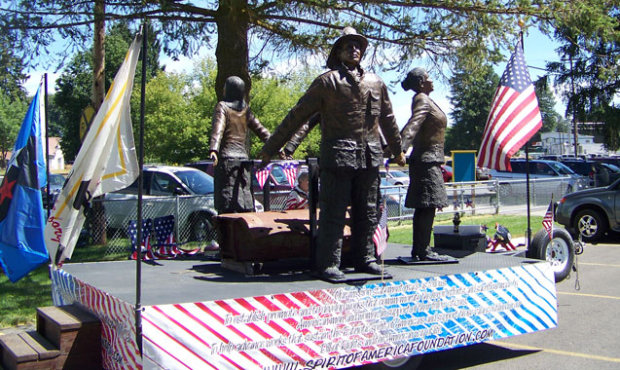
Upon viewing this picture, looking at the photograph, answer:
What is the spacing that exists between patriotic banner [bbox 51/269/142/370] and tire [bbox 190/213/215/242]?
729 cm

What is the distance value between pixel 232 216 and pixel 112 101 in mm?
1864

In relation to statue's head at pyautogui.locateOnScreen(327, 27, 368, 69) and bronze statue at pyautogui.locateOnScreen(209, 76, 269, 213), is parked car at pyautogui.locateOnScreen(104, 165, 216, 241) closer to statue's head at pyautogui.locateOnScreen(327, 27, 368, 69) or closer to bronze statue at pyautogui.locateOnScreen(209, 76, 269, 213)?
bronze statue at pyautogui.locateOnScreen(209, 76, 269, 213)

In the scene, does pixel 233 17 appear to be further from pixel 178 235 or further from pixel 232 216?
pixel 232 216

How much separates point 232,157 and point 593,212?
984cm

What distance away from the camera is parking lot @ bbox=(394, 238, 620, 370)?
18.3 ft

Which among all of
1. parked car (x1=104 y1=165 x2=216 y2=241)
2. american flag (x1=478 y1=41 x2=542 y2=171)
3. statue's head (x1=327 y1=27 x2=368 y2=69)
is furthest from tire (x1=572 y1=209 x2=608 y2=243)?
statue's head (x1=327 y1=27 x2=368 y2=69)

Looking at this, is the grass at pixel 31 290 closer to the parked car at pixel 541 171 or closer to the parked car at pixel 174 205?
the parked car at pixel 174 205

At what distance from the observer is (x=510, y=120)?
6.84 meters

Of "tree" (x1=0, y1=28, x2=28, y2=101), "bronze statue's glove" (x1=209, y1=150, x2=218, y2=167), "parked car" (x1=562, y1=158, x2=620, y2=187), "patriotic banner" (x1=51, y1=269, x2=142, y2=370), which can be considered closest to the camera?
"patriotic banner" (x1=51, y1=269, x2=142, y2=370)

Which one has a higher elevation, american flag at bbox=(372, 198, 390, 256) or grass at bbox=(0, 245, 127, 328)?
american flag at bbox=(372, 198, 390, 256)

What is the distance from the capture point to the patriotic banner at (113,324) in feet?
12.9

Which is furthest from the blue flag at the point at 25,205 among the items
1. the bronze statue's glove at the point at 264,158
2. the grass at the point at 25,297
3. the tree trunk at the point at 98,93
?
the tree trunk at the point at 98,93

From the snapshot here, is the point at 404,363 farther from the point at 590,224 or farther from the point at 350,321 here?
the point at 590,224

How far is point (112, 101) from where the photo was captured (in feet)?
13.6
